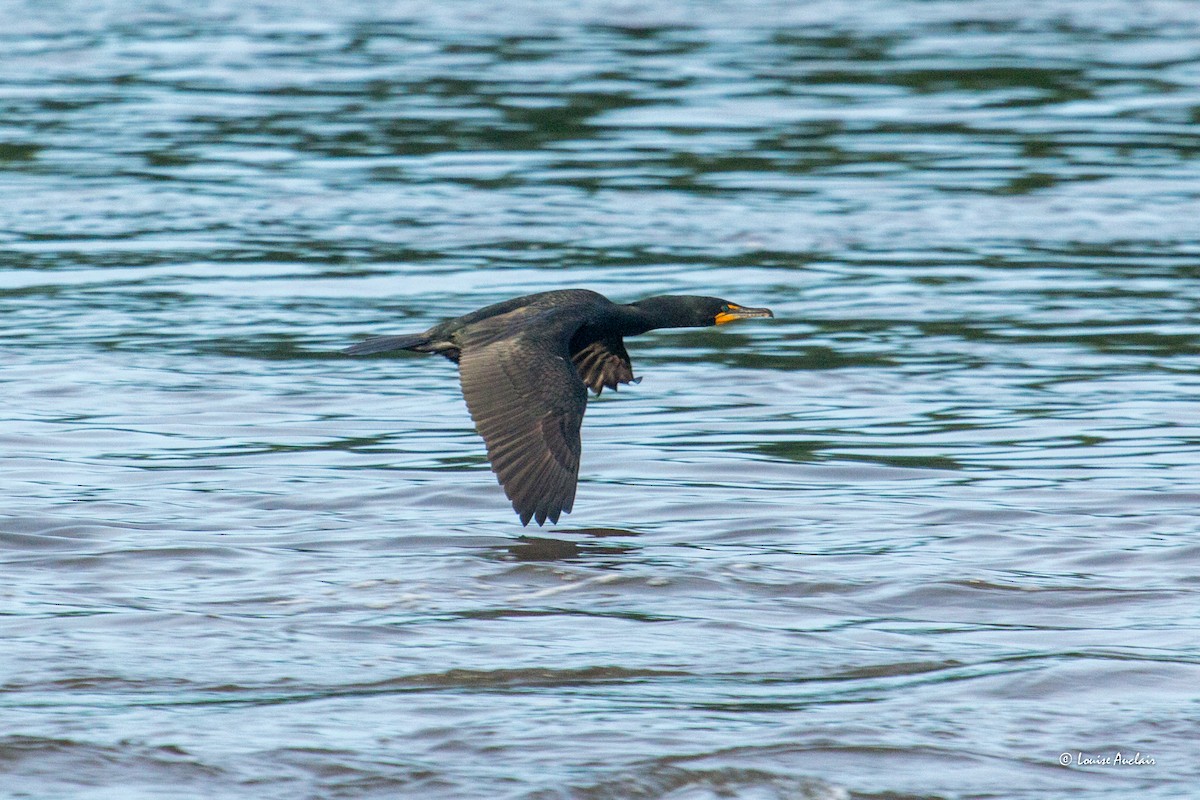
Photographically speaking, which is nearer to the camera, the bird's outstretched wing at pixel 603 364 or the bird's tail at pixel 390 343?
the bird's tail at pixel 390 343

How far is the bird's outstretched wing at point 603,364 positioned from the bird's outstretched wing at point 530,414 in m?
0.92

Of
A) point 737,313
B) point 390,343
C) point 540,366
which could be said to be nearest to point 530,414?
point 540,366

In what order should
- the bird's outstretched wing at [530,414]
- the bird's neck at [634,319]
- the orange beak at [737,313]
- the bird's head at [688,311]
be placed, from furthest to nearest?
the orange beak at [737,313] < the bird's head at [688,311] < the bird's neck at [634,319] < the bird's outstretched wing at [530,414]

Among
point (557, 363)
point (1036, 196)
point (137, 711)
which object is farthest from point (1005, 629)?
point (1036, 196)

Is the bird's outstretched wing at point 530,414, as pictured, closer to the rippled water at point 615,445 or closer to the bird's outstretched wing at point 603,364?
the rippled water at point 615,445

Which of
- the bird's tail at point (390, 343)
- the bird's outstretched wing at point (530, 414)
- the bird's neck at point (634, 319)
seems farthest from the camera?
the bird's neck at point (634, 319)

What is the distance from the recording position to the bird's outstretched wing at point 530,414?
24.2 ft

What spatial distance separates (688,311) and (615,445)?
0.79 metres

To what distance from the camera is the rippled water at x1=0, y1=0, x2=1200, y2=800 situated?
5711 mm

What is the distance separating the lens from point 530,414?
754cm

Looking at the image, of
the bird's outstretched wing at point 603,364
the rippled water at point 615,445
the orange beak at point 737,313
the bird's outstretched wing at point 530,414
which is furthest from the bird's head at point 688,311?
the bird's outstretched wing at point 530,414

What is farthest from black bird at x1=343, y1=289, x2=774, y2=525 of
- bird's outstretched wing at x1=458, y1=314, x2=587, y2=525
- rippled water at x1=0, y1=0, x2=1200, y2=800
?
rippled water at x1=0, y1=0, x2=1200, y2=800

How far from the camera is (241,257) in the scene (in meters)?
13.2

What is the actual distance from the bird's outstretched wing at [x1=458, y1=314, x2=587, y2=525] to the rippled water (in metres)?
0.28
